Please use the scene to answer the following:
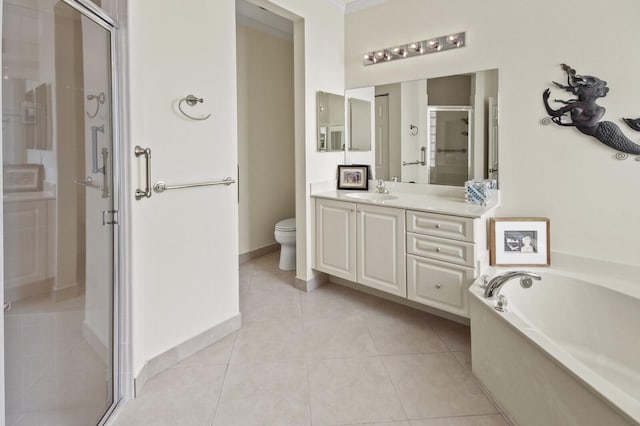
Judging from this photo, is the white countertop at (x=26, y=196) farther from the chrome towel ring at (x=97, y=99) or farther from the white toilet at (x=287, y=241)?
the white toilet at (x=287, y=241)

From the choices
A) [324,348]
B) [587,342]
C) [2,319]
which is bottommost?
[324,348]

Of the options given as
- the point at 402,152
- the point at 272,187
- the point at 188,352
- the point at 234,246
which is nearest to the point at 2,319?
the point at 188,352

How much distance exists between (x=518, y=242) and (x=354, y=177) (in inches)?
56.9

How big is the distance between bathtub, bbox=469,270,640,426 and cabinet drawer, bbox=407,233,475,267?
0.19 m

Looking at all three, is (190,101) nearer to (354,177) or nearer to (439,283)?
(354,177)

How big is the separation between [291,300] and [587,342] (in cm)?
196

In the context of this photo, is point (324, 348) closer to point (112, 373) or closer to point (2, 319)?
point (112, 373)

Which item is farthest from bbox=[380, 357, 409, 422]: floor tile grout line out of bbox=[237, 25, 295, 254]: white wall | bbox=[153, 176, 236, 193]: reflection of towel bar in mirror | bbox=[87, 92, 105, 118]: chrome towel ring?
bbox=[237, 25, 295, 254]: white wall

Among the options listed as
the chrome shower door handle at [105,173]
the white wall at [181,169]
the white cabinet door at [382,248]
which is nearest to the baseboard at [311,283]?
the white cabinet door at [382,248]

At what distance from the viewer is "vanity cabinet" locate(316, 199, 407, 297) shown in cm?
264

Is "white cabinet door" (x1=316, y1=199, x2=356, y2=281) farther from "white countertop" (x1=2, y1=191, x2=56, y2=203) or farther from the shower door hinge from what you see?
"white countertop" (x1=2, y1=191, x2=56, y2=203)

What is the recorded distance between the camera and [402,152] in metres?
3.13

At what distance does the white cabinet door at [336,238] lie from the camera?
293cm

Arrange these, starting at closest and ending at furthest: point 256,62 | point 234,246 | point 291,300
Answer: point 234,246, point 291,300, point 256,62
